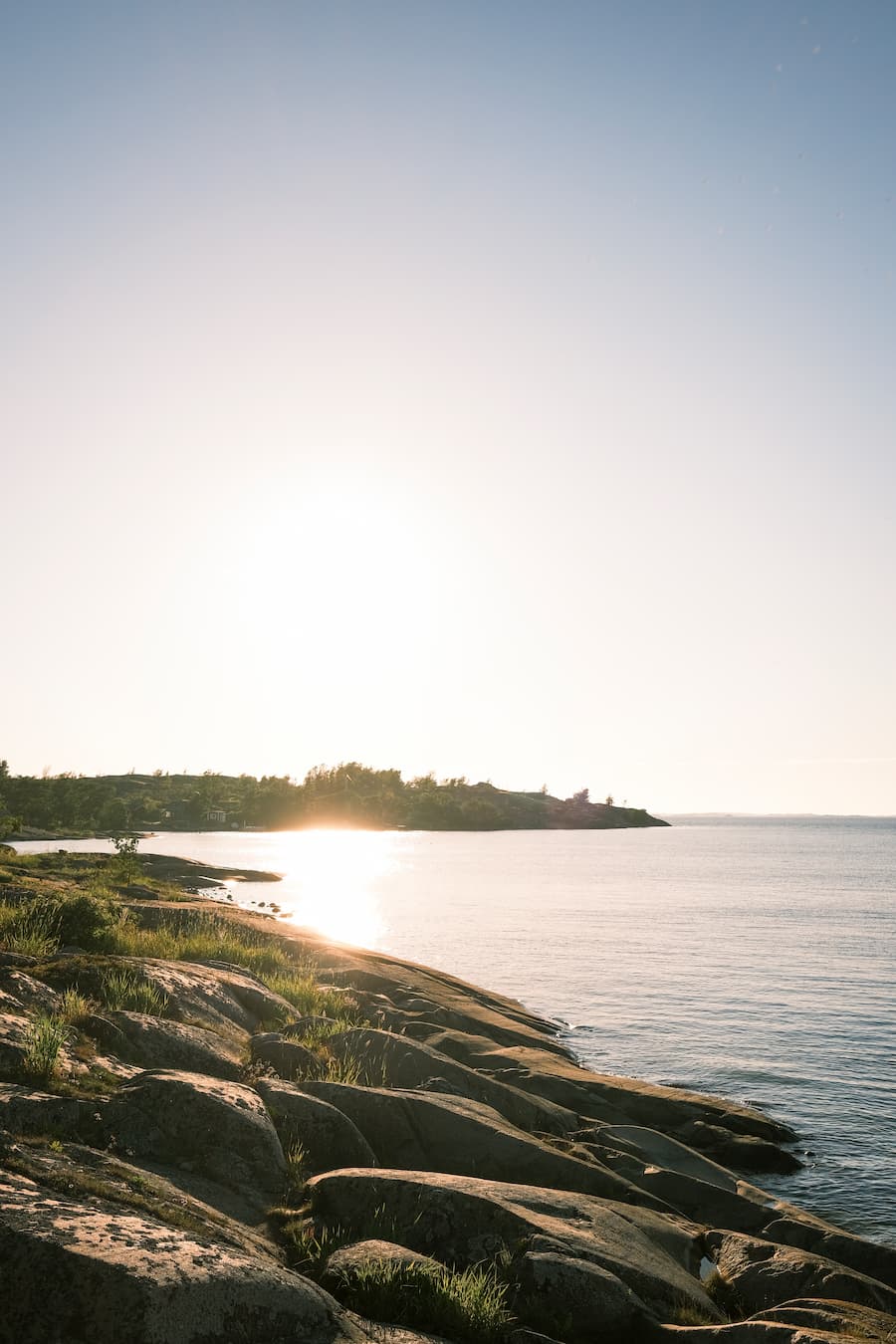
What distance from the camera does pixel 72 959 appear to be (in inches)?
600

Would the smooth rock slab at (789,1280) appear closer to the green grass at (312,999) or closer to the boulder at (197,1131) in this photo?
the boulder at (197,1131)

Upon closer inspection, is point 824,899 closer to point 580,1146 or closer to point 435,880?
point 435,880

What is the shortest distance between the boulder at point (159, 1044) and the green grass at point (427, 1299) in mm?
5000

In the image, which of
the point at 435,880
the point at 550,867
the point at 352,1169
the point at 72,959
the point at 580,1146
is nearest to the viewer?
the point at 352,1169

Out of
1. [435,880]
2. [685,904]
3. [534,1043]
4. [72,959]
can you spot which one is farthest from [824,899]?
[72,959]

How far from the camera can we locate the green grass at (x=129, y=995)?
47.2 feet

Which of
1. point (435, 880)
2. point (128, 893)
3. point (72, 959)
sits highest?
point (72, 959)

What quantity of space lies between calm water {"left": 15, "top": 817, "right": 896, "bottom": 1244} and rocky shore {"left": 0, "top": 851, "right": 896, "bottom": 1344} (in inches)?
250

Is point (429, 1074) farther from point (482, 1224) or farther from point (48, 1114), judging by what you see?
point (48, 1114)

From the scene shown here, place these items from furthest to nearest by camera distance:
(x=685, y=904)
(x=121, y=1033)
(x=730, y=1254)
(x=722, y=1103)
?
(x=685, y=904), (x=722, y=1103), (x=730, y=1254), (x=121, y=1033)

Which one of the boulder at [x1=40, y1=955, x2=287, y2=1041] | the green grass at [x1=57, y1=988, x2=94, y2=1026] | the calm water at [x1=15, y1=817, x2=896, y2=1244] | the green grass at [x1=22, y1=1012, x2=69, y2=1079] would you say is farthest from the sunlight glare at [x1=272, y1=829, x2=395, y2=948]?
the green grass at [x1=22, y1=1012, x2=69, y2=1079]

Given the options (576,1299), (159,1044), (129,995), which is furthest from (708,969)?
(576,1299)

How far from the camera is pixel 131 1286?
6.89 metres

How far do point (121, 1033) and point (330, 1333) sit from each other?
6539 millimetres
